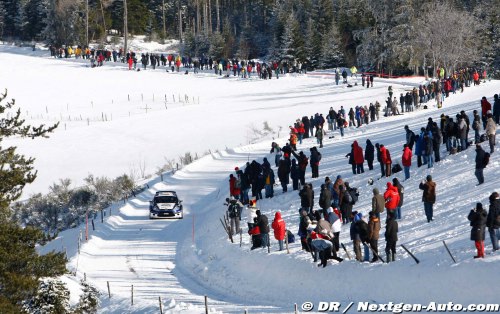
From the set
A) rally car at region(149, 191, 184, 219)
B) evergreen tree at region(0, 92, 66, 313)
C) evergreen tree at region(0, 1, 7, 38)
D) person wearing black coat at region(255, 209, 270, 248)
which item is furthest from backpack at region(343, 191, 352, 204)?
evergreen tree at region(0, 1, 7, 38)

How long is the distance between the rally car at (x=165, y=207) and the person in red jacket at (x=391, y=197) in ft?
40.5

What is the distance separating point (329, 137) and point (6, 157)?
2345 cm

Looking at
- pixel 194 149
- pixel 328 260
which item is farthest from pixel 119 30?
pixel 328 260

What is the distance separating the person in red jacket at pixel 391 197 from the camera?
2188cm

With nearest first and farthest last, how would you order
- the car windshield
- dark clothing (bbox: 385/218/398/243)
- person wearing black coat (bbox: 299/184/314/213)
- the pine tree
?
dark clothing (bbox: 385/218/398/243) < the pine tree < person wearing black coat (bbox: 299/184/314/213) < the car windshield

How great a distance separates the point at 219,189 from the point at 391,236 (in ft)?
60.4

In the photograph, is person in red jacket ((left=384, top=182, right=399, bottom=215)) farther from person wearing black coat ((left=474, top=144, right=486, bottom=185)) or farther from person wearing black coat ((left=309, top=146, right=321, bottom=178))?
person wearing black coat ((left=309, top=146, right=321, bottom=178))

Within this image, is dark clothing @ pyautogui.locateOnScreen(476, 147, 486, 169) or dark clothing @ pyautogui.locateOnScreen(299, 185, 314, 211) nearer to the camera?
dark clothing @ pyautogui.locateOnScreen(476, 147, 486, 169)

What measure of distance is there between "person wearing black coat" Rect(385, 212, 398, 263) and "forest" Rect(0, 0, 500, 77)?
4625 centimetres

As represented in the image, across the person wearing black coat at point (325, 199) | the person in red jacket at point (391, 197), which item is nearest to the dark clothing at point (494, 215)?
the person in red jacket at point (391, 197)

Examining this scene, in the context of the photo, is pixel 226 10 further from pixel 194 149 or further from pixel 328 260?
pixel 328 260

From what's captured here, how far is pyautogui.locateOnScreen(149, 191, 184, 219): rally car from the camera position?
32281mm

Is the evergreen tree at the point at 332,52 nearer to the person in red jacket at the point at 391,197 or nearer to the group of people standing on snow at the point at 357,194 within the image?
the group of people standing on snow at the point at 357,194

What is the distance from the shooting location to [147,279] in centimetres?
2439
